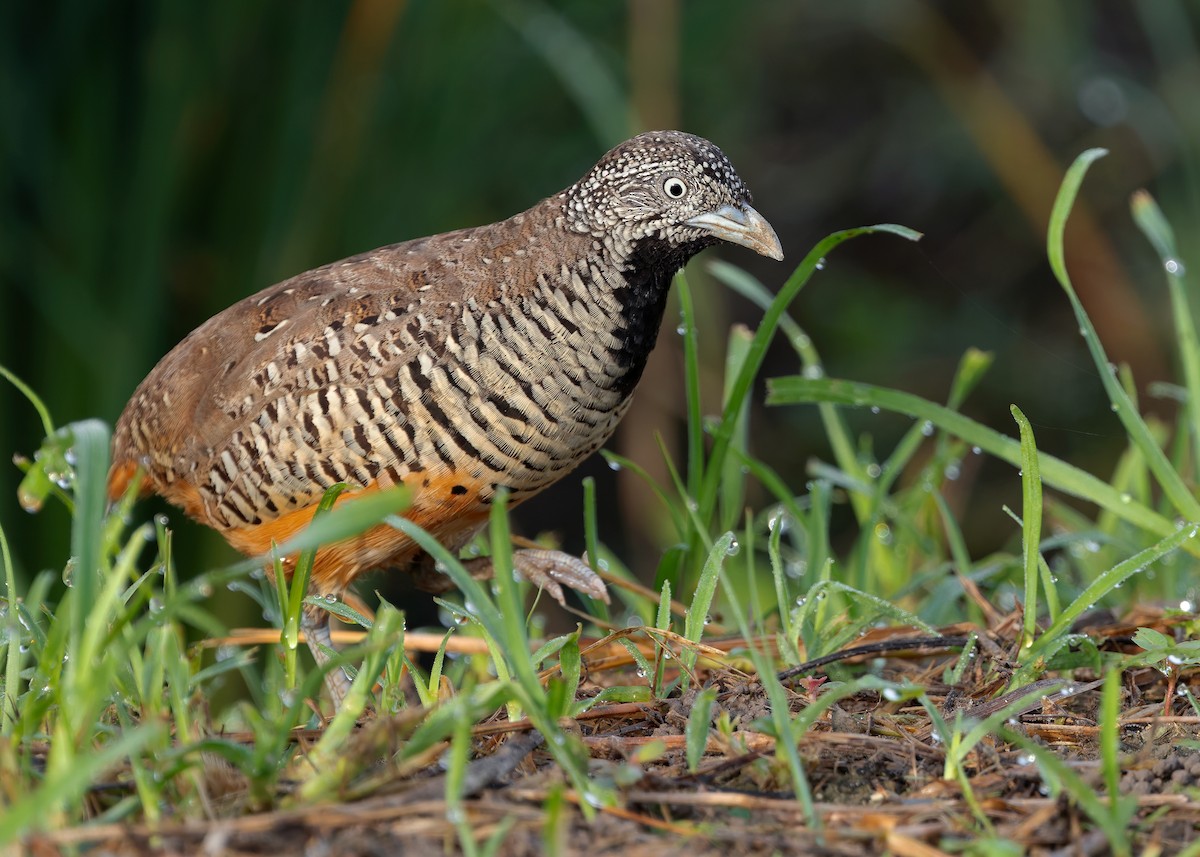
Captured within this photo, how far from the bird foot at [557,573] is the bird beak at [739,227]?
2.69 feet

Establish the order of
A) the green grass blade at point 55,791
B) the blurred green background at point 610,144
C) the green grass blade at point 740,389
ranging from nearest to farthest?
the green grass blade at point 55,791 → the green grass blade at point 740,389 → the blurred green background at point 610,144

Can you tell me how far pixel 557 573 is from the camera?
311 centimetres

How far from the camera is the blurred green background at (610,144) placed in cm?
444

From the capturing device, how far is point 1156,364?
7.03 m

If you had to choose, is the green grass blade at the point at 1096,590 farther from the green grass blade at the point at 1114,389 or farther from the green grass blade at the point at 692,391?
the green grass blade at the point at 692,391

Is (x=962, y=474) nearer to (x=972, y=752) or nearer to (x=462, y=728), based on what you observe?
(x=972, y=752)

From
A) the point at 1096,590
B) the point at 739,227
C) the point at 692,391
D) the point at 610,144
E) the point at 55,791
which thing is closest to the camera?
the point at 55,791

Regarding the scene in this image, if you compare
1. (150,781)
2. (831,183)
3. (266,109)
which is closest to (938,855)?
(150,781)

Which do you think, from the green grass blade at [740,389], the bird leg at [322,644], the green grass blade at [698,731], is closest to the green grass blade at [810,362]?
the green grass blade at [740,389]

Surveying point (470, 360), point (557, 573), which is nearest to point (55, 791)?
point (470, 360)

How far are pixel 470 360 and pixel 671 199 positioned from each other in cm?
55

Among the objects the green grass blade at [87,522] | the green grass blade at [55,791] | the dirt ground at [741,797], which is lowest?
the dirt ground at [741,797]

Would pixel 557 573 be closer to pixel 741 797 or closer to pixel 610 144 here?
pixel 741 797

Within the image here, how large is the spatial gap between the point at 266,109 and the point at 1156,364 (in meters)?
4.76
